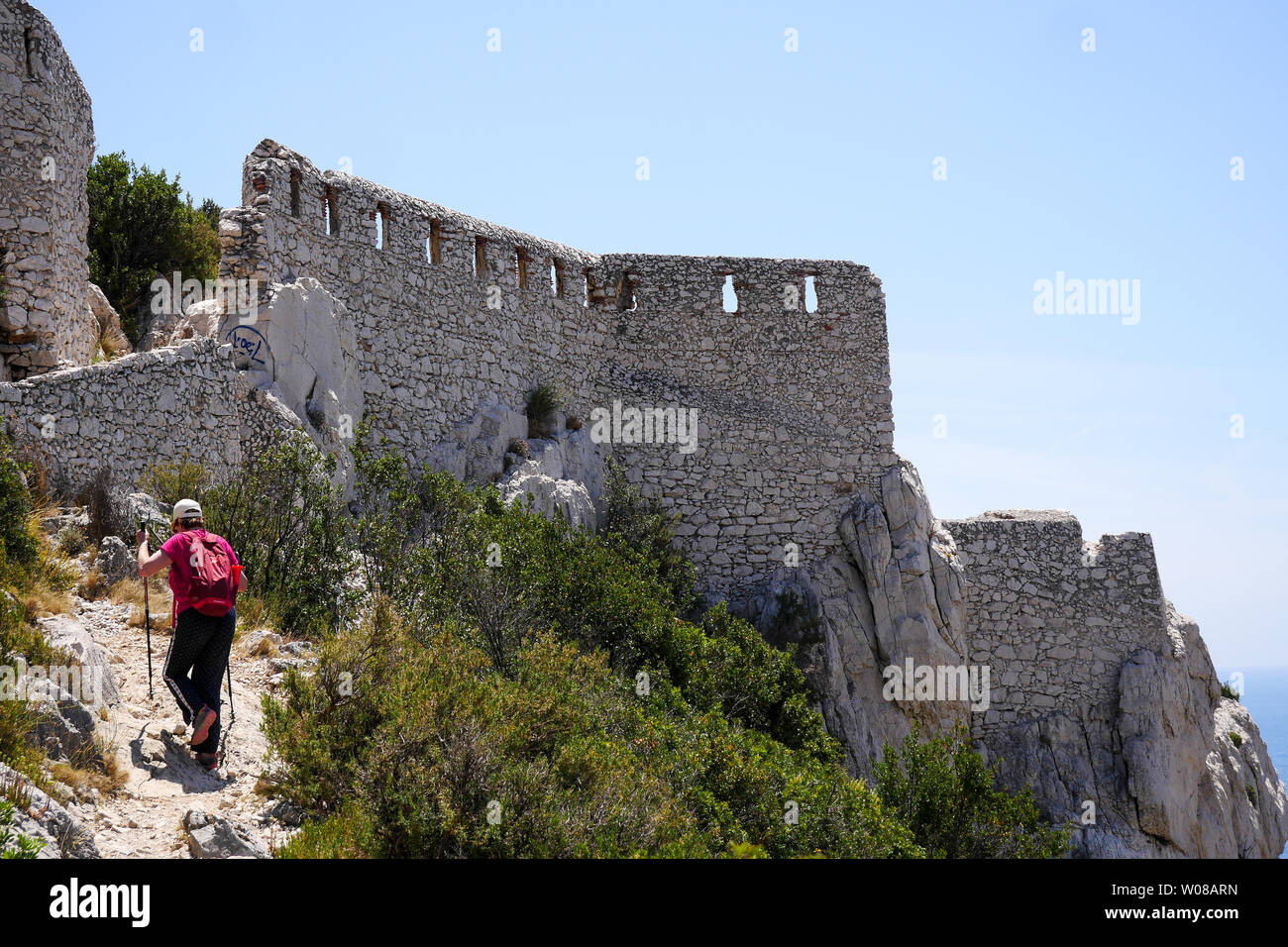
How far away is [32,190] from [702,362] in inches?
414

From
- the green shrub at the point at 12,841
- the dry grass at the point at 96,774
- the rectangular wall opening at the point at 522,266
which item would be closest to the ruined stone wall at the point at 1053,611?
the rectangular wall opening at the point at 522,266

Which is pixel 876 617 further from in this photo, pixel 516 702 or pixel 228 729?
pixel 228 729

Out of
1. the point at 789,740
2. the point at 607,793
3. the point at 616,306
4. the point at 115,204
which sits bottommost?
the point at 789,740

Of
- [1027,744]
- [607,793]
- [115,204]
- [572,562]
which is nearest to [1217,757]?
[1027,744]

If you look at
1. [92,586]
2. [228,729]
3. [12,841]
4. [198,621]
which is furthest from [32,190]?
[12,841]

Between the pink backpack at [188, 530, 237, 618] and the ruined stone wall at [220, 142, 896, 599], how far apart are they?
859 centimetres

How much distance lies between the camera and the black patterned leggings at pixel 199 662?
696 cm

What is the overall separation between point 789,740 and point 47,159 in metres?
11.2

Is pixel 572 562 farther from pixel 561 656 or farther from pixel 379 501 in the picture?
pixel 561 656

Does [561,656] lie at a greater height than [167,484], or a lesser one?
lesser

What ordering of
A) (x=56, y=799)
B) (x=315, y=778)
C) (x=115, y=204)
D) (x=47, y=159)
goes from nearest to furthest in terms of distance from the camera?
1. (x=56, y=799)
2. (x=315, y=778)
3. (x=47, y=159)
4. (x=115, y=204)

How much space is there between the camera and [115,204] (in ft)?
67.2

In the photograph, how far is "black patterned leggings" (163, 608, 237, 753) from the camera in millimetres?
6965

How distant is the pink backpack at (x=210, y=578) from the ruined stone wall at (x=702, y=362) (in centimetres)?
859
